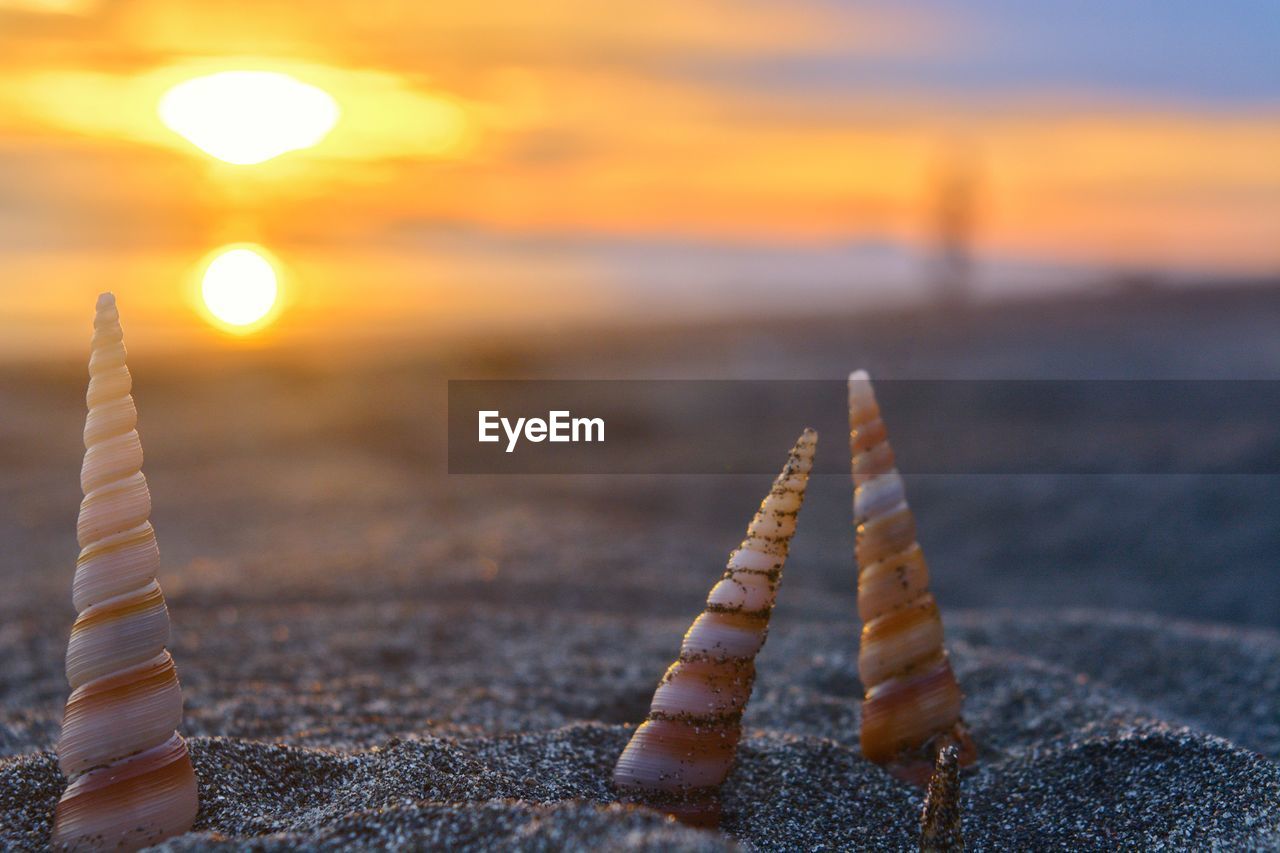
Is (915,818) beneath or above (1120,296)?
beneath

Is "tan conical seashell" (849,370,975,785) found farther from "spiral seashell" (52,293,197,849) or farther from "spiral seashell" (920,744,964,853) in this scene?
"spiral seashell" (52,293,197,849)

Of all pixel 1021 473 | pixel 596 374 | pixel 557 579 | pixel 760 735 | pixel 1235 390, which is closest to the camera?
pixel 760 735

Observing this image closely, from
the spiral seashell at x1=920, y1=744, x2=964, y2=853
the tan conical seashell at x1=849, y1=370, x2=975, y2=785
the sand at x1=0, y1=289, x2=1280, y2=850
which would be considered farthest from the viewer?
the tan conical seashell at x1=849, y1=370, x2=975, y2=785

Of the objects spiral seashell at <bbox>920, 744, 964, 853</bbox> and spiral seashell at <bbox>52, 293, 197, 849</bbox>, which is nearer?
spiral seashell at <bbox>920, 744, 964, 853</bbox>

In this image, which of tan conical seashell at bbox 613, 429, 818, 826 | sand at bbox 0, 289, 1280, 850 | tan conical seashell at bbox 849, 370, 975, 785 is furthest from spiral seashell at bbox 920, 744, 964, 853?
tan conical seashell at bbox 849, 370, 975, 785

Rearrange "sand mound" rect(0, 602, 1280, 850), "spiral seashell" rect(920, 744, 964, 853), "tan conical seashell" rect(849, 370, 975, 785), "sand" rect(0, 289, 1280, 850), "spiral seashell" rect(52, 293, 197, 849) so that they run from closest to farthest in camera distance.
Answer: "spiral seashell" rect(920, 744, 964, 853) → "spiral seashell" rect(52, 293, 197, 849) → "sand mound" rect(0, 602, 1280, 850) → "sand" rect(0, 289, 1280, 850) → "tan conical seashell" rect(849, 370, 975, 785)

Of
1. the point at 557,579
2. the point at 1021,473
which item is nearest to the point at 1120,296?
the point at 1021,473

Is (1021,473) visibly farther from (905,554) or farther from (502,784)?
(502,784)
